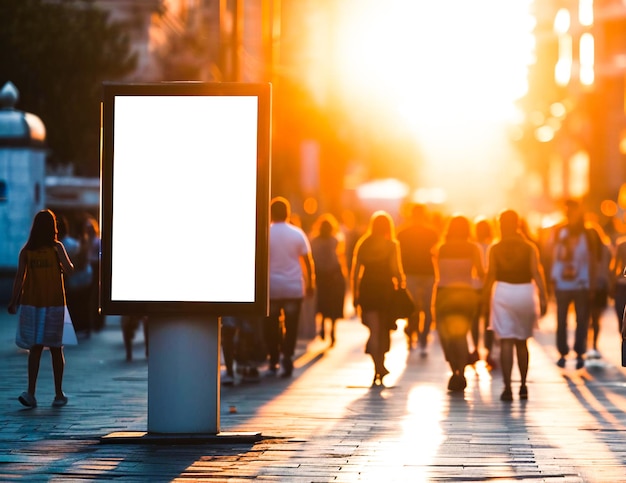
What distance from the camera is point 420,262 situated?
68.1ft

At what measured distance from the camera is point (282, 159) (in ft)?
200

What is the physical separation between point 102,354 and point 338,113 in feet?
199

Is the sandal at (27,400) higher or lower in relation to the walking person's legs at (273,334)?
lower

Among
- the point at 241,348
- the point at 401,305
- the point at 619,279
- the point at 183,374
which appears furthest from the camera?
the point at 619,279

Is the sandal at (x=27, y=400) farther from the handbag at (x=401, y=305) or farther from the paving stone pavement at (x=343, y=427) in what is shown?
the handbag at (x=401, y=305)

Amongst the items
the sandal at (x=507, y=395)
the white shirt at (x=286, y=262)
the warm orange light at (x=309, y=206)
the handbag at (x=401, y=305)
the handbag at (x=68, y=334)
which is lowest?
the sandal at (x=507, y=395)

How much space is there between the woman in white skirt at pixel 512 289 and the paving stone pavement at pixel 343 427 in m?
0.56

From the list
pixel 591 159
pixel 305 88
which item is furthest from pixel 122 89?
pixel 591 159

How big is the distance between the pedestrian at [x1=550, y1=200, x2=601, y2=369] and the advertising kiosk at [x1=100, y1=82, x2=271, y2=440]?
8.11m

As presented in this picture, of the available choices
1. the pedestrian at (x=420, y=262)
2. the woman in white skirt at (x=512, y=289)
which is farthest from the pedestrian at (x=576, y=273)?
the woman in white skirt at (x=512, y=289)

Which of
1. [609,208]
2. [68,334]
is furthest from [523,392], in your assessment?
[609,208]

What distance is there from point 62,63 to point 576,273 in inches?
1070

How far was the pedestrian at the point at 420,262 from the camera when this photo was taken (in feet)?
68.1

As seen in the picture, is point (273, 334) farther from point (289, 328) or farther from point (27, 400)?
point (27, 400)
